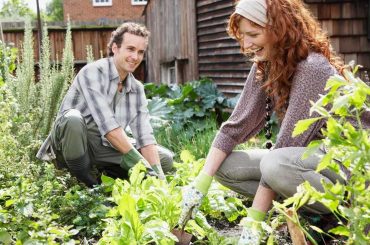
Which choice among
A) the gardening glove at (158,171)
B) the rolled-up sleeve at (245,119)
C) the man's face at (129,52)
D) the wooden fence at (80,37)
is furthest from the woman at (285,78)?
the wooden fence at (80,37)

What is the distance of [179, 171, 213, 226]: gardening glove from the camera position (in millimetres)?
2559

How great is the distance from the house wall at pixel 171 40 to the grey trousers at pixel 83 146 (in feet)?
21.5

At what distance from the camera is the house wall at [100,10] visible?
2833 cm

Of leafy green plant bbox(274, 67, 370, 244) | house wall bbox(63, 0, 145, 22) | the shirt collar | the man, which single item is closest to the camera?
leafy green plant bbox(274, 67, 370, 244)

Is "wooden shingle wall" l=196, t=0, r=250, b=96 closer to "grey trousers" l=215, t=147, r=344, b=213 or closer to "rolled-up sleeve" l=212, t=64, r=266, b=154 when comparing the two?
"rolled-up sleeve" l=212, t=64, r=266, b=154

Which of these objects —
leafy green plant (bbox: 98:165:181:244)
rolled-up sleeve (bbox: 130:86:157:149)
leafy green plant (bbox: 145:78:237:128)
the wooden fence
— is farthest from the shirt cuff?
the wooden fence

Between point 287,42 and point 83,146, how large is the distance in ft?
5.85

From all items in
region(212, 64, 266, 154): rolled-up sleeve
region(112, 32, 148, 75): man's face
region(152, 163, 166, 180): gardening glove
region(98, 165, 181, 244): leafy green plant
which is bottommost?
region(152, 163, 166, 180): gardening glove

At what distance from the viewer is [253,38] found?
2.57 m

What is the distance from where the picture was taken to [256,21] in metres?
2.52

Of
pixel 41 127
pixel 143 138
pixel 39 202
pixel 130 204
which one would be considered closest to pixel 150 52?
pixel 41 127

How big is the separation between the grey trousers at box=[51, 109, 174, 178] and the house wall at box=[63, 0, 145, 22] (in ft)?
80.6

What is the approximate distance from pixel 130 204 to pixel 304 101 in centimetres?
81

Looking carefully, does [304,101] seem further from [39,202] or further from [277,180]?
[39,202]
